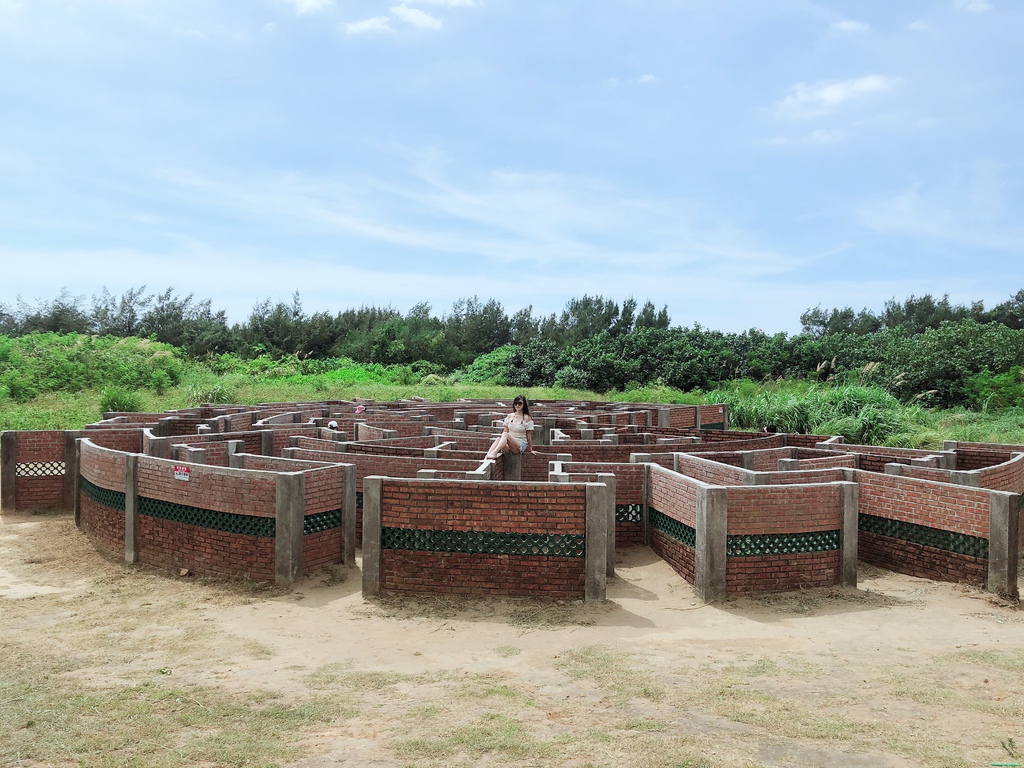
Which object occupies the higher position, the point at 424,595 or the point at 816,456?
the point at 816,456

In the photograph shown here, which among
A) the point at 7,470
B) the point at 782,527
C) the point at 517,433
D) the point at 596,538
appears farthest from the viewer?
the point at 7,470

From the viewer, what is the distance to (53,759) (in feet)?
16.4

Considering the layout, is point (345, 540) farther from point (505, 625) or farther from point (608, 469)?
point (608, 469)

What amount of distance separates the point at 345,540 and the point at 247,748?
16.4 feet

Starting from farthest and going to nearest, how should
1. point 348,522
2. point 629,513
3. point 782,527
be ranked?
point 629,513, point 348,522, point 782,527

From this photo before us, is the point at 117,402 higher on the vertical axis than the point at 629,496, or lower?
higher

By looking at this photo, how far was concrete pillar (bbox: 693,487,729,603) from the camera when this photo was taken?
8852 mm

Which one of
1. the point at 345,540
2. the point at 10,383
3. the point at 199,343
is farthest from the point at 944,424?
the point at 199,343

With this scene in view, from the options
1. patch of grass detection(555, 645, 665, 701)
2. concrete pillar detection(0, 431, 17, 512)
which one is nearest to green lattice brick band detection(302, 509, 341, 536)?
patch of grass detection(555, 645, 665, 701)

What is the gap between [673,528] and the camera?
10.1 metres

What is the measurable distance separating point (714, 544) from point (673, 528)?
1.25 metres

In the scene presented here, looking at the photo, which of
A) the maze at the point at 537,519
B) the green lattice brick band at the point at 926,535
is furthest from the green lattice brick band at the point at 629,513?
the green lattice brick band at the point at 926,535

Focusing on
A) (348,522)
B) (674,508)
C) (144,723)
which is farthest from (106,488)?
(674,508)

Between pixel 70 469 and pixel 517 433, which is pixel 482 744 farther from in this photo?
pixel 70 469
